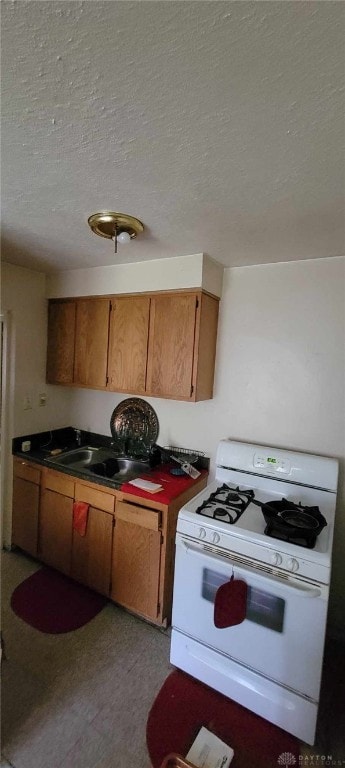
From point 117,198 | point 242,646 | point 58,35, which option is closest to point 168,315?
point 117,198

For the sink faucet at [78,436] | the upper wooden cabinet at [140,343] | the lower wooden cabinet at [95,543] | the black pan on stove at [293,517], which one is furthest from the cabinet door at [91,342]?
the black pan on stove at [293,517]

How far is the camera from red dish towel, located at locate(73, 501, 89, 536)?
2.13 m

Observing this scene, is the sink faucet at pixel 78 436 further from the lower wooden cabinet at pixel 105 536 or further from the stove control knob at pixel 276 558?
the stove control knob at pixel 276 558

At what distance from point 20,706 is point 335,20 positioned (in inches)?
104

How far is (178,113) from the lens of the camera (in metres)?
0.84

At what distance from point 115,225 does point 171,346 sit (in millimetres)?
805

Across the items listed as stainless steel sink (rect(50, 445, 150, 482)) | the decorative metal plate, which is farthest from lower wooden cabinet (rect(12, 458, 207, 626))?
the decorative metal plate

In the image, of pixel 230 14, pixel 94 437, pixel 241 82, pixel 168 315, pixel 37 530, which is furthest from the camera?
pixel 94 437

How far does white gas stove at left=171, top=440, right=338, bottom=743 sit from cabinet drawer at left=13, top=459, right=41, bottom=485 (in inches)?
53.0

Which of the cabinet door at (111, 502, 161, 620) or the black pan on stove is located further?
the cabinet door at (111, 502, 161, 620)

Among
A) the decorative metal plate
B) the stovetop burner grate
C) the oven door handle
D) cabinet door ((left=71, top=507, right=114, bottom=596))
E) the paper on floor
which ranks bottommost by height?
the paper on floor

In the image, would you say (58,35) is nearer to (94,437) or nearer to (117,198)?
(117,198)

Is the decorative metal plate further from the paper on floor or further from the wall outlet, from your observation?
the paper on floor

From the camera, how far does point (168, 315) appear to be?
6.81 ft
